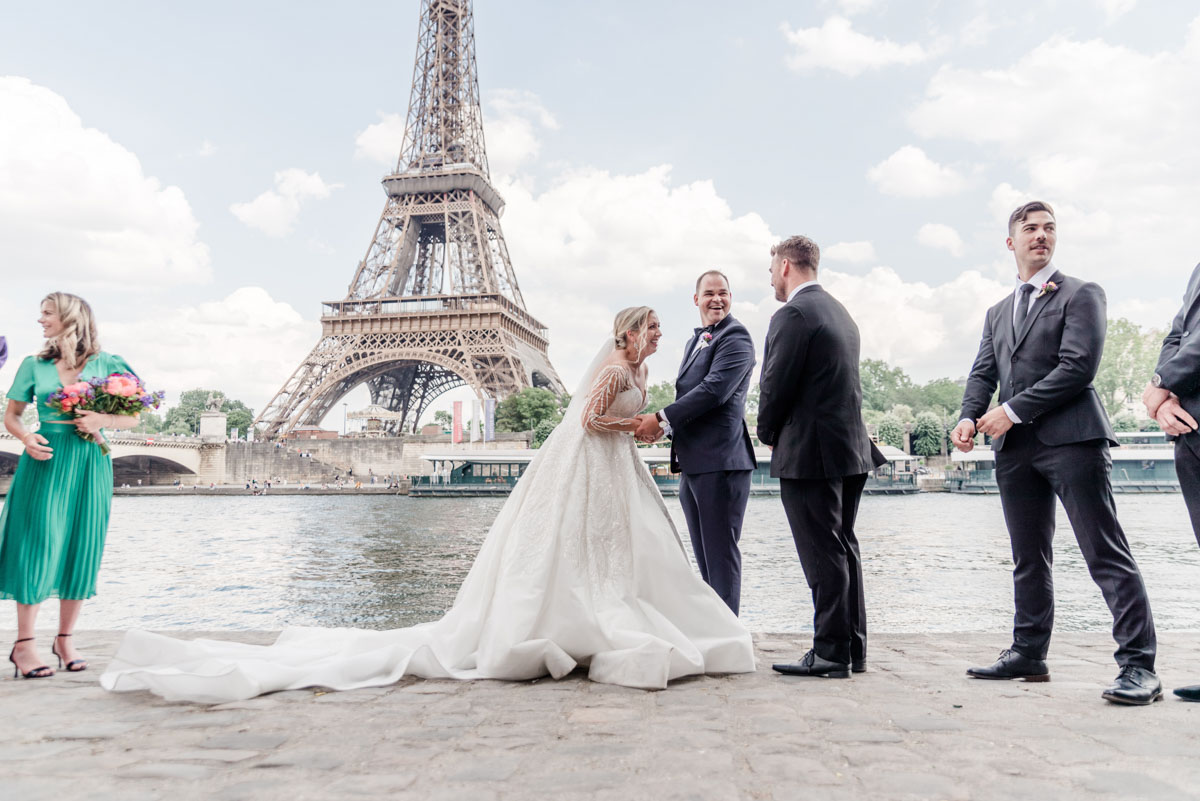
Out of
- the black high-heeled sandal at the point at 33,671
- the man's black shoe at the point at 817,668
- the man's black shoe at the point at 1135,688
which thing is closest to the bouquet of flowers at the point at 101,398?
the black high-heeled sandal at the point at 33,671

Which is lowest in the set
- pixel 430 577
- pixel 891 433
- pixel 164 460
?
pixel 430 577

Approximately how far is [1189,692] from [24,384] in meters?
5.15

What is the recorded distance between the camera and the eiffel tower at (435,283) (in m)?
41.7

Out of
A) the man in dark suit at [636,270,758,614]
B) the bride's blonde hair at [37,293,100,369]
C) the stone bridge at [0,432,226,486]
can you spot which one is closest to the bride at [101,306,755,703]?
the man in dark suit at [636,270,758,614]

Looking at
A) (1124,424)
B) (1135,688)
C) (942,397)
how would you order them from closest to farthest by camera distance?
1. (1135,688)
2. (1124,424)
3. (942,397)

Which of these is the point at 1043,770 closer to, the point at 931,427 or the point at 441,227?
the point at 441,227

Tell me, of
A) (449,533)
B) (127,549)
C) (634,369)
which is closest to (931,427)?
(449,533)

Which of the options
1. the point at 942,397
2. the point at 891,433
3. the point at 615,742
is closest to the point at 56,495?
the point at 615,742

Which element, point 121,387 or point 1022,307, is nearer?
point 1022,307

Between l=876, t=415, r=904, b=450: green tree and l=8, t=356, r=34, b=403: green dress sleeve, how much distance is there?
198ft

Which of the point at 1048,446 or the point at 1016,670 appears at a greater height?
the point at 1048,446

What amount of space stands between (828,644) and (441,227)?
4679 cm

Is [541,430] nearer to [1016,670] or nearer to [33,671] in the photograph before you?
[33,671]

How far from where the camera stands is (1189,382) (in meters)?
3.02
